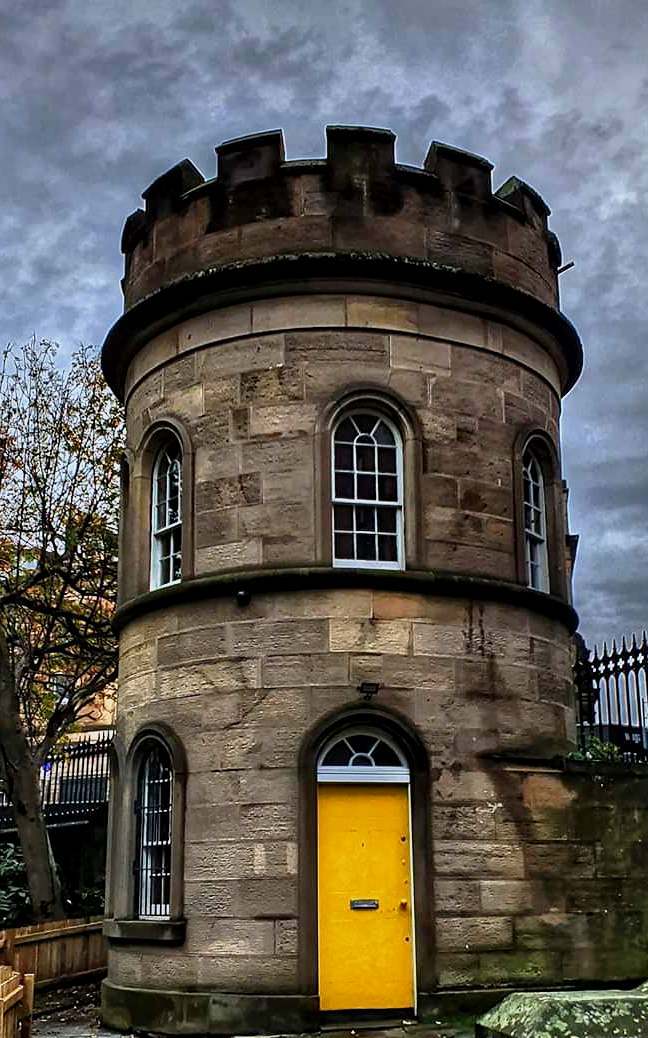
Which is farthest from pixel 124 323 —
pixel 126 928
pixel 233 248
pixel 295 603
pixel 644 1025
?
pixel 644 1025

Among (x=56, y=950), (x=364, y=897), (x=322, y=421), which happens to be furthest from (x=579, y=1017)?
(x=56, y=950)

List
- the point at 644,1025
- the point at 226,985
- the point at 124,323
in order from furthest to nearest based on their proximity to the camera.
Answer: the point at 124,323 → the point at 226,985 → the point at 644,1025

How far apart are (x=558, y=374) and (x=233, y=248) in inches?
186

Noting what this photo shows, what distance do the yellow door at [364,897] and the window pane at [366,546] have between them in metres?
2.53

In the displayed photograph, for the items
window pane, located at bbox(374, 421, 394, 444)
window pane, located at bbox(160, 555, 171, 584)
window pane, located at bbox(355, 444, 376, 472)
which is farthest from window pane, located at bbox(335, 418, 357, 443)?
window pane, located at bbox(160, 555, 171, 584)

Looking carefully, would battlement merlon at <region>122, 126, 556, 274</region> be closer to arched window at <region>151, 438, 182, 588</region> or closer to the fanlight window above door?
arched window at <region>151, 438, 182, 588</region>

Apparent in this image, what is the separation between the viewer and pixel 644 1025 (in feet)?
15.9

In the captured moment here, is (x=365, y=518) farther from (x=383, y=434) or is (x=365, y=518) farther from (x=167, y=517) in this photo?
(x=167, y=517)

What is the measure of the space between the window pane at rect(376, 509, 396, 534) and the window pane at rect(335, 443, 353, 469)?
631 millimetres

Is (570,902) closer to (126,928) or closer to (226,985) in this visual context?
(226,985)

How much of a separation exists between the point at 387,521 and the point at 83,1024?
6.60m

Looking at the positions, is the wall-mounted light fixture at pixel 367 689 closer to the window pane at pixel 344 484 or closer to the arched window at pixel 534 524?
the window pane at pixel 344 484

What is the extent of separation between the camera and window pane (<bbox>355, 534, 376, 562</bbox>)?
13.6 m

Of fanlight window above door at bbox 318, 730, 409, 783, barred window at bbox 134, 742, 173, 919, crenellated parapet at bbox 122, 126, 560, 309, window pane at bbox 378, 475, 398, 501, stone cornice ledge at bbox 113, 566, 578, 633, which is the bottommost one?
barred window at bbox 134, 742, 173, 919
